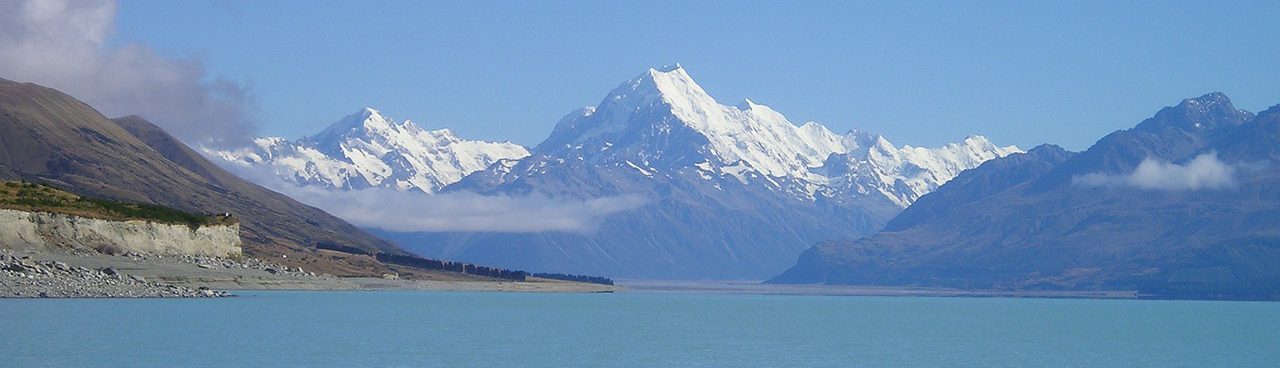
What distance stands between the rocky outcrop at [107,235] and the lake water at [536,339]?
2343 centimetres

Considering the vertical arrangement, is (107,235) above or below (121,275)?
above

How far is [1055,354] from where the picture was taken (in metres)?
91.8

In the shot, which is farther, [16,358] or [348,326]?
[348,326]

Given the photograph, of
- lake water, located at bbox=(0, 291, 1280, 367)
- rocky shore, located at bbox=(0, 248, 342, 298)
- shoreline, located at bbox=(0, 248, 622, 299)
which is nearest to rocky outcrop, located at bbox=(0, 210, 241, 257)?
shoreline, located at bbox=(0, 248, 622, 299)

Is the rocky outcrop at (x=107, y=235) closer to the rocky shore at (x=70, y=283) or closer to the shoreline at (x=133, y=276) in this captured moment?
the shoreline at (x=133, y=276)

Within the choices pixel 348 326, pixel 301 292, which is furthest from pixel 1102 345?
pixel 301 292

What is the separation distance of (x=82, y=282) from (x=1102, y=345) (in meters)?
75.6

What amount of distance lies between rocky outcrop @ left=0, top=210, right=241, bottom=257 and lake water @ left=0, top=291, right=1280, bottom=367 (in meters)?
23.4

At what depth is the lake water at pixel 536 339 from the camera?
7419 cm

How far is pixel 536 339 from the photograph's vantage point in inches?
3654

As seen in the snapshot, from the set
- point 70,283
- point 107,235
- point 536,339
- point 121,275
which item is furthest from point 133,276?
point 536,339

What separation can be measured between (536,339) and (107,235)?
Answer: 250 feet

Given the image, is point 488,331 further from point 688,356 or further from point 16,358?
point 16,358

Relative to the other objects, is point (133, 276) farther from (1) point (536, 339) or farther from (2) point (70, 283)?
(1) point (536, 339)
